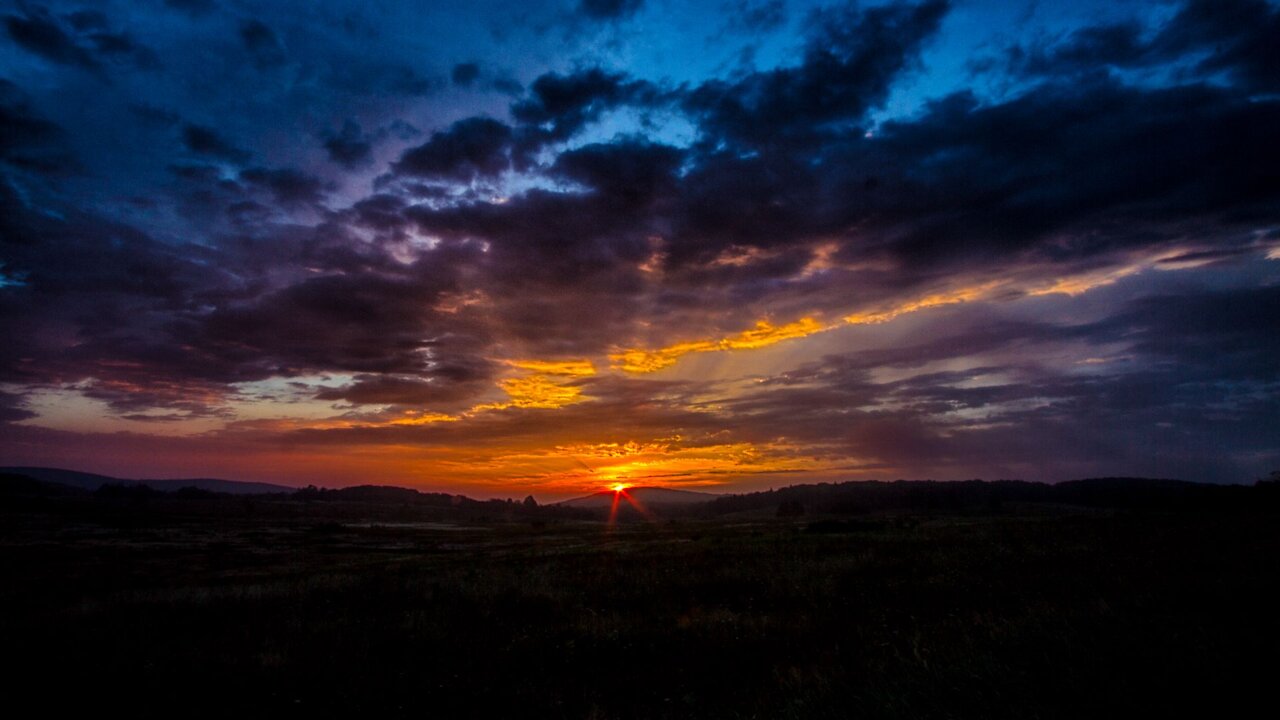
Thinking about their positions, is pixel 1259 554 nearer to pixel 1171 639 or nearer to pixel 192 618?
pixel 1171 639

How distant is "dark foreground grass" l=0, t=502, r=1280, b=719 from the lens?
4.75m

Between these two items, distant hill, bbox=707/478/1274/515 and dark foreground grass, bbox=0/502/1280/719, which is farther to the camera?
distant hill, bbox=707/478/1274/515

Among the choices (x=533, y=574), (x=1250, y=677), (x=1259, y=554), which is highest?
(x=1250, y=677)

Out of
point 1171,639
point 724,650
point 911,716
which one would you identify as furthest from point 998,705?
point 724,650

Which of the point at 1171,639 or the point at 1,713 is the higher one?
the point at 1171,639

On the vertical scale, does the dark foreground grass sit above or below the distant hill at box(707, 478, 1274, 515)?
above

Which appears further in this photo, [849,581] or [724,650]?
[849,581]

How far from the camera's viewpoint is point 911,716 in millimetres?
4352

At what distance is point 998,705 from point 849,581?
1085 cm

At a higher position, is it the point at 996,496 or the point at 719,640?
the point at 719,640

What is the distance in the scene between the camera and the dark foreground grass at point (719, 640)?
4.75 meters

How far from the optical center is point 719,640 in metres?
9.51

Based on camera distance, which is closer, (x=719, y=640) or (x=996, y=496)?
(x=719, y=640)

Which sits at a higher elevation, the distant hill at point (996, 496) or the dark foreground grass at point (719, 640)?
the dark foreground grass at point (719, 640)
